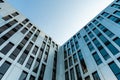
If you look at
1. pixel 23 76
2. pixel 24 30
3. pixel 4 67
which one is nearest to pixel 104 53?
pixel 23 76

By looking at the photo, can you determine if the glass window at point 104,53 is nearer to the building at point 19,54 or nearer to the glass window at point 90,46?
the glass window at point 90,46

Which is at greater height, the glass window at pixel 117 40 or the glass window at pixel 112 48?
the glass window at pixel 117 40

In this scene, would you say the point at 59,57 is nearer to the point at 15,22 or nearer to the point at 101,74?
the point at 15,22

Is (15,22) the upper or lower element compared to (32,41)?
upper

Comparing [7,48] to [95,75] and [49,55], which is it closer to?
[49,55]

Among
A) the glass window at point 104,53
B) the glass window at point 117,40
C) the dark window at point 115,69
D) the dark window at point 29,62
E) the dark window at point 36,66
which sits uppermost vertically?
Answer: the glass window at point 117,40

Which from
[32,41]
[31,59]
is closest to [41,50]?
[32,41]

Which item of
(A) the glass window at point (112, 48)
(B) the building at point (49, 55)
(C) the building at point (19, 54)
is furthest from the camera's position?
(A) the glass window at point (112, 48)

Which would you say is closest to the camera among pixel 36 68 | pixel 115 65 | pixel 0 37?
pixel 115 65

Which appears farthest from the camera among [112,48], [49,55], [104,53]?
[49,55]

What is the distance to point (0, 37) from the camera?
20297mm

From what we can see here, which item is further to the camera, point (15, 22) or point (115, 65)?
point (15, 22)

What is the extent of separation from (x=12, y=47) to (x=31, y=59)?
3.80 meters

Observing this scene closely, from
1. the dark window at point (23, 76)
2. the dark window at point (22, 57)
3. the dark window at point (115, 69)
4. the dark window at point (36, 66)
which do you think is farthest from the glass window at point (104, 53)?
the dark window at point (22, 57)
